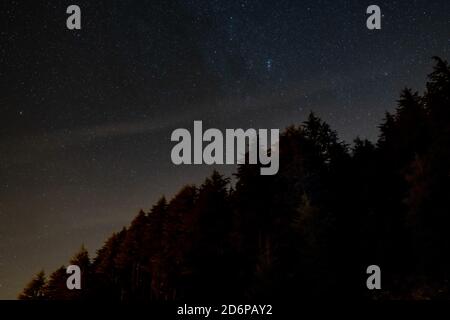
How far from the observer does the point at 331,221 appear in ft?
104

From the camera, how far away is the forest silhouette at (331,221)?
28.2 metres

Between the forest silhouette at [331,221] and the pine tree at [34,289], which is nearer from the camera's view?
the forest silhouette at [331,221]

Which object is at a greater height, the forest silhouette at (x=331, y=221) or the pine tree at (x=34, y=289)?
the forest silhouette at (x=331, y=221)

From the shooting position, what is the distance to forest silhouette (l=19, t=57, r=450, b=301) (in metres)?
28.2

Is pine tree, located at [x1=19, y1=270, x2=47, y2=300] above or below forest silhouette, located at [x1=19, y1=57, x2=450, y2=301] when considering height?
below

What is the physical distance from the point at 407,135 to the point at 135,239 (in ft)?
133

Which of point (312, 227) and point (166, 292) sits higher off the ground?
point (312, 227)

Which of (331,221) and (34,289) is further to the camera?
(34,289)

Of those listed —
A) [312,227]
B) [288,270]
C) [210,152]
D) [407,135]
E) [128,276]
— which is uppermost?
[407,135]

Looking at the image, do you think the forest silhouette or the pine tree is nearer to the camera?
the forest silhouette

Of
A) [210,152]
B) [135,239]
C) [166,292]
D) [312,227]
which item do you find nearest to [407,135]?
[312,227]

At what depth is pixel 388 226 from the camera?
3250 centimetres
